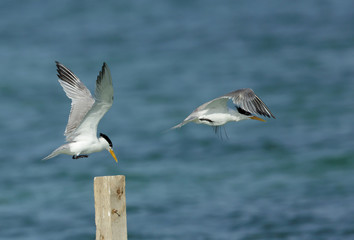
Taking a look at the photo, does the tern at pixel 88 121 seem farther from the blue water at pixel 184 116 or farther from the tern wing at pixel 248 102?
the blue water at pixel 184 116

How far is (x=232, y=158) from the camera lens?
48.7 feet

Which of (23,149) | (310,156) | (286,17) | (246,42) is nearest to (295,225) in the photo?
(310,156)

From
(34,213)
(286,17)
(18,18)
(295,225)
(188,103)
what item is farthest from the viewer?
(18,18)

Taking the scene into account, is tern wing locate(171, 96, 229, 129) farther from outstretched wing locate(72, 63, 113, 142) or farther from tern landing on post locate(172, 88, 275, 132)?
outstretched wing locate(72, 63, 113, 142)

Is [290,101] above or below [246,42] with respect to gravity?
below

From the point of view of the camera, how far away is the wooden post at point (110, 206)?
508 centimetres

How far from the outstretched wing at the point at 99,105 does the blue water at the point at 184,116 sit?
3.90 meters

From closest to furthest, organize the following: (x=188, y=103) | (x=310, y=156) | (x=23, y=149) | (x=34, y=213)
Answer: (x=34, y=213), (x=310, y=156), (x=23, y=149), (x=188, y=103)

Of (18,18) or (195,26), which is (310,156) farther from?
(18,18)

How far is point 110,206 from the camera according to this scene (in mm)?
5090

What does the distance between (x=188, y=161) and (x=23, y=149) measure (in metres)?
→ 4.03

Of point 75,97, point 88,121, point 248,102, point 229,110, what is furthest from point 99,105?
point 229,110

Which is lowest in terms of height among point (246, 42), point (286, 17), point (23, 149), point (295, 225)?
point (295, 225)

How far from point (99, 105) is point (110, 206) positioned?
5.46 ft
